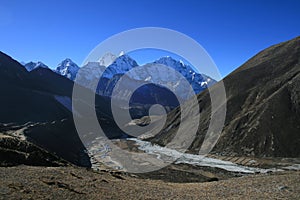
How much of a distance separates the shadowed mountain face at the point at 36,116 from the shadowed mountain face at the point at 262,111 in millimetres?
38461

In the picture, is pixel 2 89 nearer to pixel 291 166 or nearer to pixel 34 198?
pixel 291 166

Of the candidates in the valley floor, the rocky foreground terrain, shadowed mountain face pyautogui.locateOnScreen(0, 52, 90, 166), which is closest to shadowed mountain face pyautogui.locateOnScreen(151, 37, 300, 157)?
the rocky foreground terrain

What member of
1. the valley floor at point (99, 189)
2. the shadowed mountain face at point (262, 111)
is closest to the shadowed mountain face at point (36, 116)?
the shadowed mountain face at point (262, 111)

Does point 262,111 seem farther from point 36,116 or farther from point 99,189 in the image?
point 36,116

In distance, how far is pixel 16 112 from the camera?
13575 centimetres

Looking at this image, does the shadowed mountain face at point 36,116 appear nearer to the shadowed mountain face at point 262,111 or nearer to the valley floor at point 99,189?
the shadowed mountain face at point 262,111

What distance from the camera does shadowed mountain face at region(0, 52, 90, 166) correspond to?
94062 mm

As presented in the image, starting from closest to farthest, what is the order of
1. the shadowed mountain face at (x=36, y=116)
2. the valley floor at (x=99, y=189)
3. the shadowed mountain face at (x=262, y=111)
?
the valley floor at (x=99, y=189), the shadowed mountain face at (x=262, y=111), the shadowed mountain face at (x=36, y=116)

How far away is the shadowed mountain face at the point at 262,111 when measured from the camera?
8675cm

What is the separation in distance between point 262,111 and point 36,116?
97.8 meters

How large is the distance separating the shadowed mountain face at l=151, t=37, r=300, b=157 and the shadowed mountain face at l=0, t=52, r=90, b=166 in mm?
38461

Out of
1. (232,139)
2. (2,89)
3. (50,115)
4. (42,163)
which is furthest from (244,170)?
(2,89)

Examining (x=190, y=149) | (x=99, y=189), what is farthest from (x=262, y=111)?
(x=99, y=189)

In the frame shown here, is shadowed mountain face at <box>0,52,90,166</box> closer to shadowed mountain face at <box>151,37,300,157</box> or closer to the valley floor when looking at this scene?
shadowed mountain face at <box>151,37,300,157</box>
